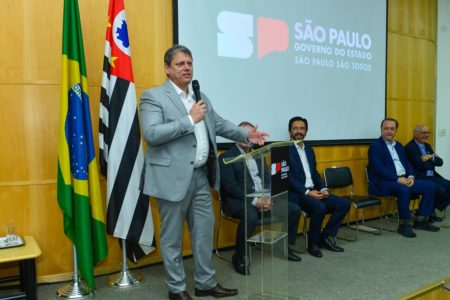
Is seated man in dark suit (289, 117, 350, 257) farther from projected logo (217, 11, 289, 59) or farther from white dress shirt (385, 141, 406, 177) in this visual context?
white dress shirt (385, 141, 406, 177)

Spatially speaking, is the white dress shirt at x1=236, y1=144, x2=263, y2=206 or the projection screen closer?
the white dress shirt at x1=236, y1=144, x2=263, y2=206

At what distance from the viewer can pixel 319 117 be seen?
4.90 meters

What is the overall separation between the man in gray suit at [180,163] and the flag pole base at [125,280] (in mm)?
504

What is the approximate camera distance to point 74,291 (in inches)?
120

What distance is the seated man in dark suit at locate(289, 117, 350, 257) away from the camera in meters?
4.07

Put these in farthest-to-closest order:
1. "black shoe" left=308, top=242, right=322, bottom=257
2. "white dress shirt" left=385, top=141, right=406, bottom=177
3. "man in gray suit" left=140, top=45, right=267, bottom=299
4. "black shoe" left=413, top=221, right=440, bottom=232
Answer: "white dress shirt" left=385, top=141, right=406, bottom=177, "black shoe" left=413, top=221, right=440, bottom=232, "black shoe" left=308, top=242, right=322, bottom=257, "man in gray suit" left=140, top=45, right=267, bottom=299

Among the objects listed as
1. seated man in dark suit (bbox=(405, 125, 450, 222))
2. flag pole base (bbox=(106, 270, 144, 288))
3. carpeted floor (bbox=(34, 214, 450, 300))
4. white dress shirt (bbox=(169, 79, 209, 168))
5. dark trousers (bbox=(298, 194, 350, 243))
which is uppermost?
white dress shirt (bbox=(169, 79, 209, 168))

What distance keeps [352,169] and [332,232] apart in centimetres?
134

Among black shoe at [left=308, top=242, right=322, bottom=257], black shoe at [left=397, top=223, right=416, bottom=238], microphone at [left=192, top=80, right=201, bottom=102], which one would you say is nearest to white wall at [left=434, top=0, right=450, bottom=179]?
black shoe at [left=397, top=223, right=416, bottom=238]

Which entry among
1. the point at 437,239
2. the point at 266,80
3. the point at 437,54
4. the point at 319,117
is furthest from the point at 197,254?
the point at 437,54

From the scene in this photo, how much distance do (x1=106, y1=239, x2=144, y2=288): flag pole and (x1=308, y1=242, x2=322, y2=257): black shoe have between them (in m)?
1.63

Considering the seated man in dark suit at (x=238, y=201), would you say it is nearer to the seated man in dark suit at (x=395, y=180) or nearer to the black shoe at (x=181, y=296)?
the black shoe at (x=181, y=296)

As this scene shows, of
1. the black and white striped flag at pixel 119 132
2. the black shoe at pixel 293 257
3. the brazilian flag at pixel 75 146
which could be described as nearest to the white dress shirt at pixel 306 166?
the black shoe at pixel 293 257

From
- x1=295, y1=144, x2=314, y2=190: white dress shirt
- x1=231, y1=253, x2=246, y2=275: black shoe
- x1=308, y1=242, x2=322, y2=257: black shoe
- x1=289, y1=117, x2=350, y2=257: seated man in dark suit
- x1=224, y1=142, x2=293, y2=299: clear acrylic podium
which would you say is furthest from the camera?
x1=295, y1=144, x2=314, y2=190: white dress shirt
